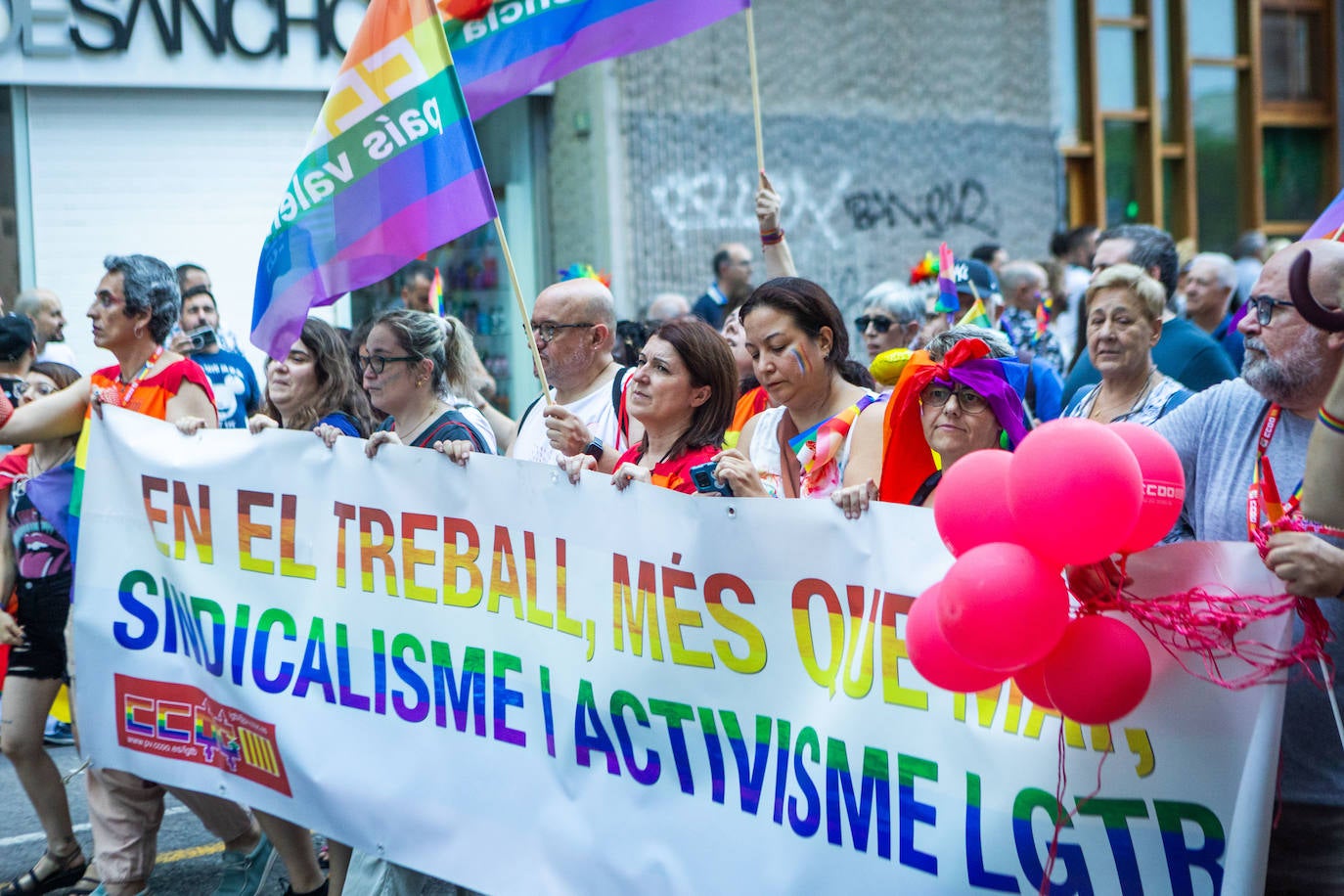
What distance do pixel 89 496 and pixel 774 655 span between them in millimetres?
2687

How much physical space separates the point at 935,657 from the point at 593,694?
1.26 m

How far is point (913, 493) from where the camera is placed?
3467 mm

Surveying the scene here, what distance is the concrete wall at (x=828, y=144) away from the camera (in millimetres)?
12766

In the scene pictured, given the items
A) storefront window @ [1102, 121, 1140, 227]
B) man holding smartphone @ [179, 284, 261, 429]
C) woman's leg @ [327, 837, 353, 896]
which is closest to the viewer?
woman's leg @ [327, 837, 353, 896]

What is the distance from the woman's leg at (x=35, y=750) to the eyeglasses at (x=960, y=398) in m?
3.29

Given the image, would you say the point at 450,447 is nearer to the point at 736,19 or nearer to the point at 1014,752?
the point at 1014,752

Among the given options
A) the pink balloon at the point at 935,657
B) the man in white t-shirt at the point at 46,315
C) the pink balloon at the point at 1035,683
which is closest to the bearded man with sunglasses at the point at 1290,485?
the pink balloon at the point at 1035,683

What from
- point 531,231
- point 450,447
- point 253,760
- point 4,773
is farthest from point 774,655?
point 531,231

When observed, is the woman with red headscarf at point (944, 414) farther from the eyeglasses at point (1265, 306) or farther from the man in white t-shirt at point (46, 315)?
the man in white t-shirt at point (46, 315)

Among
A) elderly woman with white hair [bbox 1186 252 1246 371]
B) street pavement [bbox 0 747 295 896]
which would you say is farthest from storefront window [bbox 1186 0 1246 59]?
street pavement [bbox 0 747 295 896]

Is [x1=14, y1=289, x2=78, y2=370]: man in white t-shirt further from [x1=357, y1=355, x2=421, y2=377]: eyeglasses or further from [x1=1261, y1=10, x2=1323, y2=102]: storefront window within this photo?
[x1=1261, y1=10, x2=1323, y2=102]: storefront window

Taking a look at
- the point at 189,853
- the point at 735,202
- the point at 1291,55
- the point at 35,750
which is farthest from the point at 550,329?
the point at 1291,55

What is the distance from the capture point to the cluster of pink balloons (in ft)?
7.60

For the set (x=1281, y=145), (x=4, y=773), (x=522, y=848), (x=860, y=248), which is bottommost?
(x=4, y=773)
